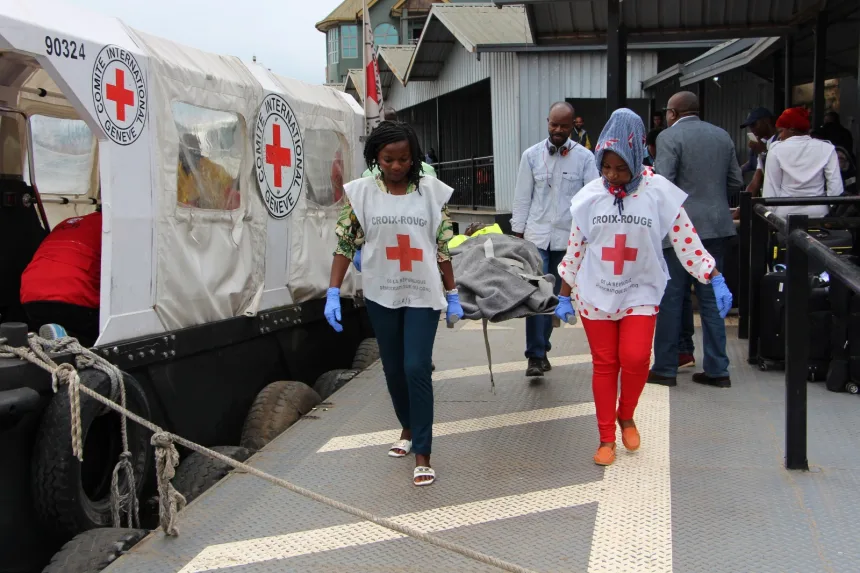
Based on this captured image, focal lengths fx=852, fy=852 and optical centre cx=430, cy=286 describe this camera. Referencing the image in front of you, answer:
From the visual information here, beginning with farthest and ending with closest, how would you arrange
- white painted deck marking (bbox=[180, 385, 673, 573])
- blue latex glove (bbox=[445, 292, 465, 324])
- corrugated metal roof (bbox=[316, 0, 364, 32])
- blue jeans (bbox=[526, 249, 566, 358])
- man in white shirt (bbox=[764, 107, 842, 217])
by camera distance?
corrugated metal roof (bbox=[316, 0, 364, 32])
man in white shirt (bbox=[764, 107, 842, 217])
blue jeans (bbox=[526, 249, 566, 358])
blue latex glove (bbox=[445, 292, 465, 324])
white painted deck marking (bbox=[180, 385, 673, 573])

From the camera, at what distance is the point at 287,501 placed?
4.09 meters

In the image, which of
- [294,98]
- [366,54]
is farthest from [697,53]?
[294,98]

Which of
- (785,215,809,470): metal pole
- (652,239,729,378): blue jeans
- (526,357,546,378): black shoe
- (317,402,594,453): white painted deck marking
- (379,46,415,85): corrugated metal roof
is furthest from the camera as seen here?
(379,46,415,85): corrugated metal roof

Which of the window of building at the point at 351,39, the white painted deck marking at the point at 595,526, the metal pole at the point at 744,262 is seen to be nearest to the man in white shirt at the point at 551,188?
the metal pole at the point at 744,262

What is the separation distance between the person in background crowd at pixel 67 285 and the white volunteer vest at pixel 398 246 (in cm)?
161

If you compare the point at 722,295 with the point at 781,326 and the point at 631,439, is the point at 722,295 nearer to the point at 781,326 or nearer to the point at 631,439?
the point at 631,439

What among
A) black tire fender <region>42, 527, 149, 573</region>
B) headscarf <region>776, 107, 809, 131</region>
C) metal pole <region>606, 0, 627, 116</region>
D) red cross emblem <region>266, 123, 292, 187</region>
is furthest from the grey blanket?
metal pole <region>606, 0, 627, 116</region>

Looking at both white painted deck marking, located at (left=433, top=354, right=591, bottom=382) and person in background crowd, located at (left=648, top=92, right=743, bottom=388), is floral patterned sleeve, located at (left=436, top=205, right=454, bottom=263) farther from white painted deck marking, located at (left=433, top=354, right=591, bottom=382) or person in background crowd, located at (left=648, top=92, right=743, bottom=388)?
white painted deck marking, located at (left=433, top=354, right=591, bottom=382)

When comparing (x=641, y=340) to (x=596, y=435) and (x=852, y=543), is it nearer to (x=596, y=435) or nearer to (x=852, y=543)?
(x=596, y=435)

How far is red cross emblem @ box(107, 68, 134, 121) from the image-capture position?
4453 mm

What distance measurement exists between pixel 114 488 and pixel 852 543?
3287 mm

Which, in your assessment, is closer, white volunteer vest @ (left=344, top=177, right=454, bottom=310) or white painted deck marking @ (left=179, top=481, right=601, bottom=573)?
white painted deck marking @ (left=179, top=481, right=601, bottom=573)

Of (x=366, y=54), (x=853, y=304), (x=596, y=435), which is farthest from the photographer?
(x=366, y=54)

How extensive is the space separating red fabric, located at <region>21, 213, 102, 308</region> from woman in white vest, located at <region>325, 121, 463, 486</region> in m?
1.43
